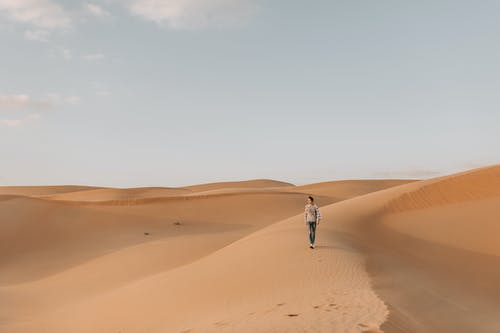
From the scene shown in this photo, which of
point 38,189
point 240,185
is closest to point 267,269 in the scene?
point 240,185

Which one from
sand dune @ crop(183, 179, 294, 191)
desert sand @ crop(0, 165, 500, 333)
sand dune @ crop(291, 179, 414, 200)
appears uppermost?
sand dune @ crop(183, 179, 294, 191)

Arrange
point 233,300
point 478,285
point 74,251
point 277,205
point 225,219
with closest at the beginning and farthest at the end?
point 233,300, point 478,285, point 74,251, point 225,219, point 277,205

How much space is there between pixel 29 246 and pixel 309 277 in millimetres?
18155

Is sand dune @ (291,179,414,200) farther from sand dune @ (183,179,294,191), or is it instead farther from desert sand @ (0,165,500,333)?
sand dune @ (183,179,294,191)

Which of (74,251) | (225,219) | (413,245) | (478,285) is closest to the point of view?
(478,285)

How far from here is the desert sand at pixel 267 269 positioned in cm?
881

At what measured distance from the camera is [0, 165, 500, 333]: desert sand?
881 cm

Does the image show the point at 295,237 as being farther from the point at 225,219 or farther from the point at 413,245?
the point at 225,219

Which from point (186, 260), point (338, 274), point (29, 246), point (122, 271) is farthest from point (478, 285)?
point (29, 246)

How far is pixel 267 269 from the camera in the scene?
41.2ft

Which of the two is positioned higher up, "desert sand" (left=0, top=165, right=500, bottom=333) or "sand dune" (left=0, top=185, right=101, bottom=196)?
"sand dune" (left=0, top=185, right=101, bottom=196)

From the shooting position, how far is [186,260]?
18.8 meters

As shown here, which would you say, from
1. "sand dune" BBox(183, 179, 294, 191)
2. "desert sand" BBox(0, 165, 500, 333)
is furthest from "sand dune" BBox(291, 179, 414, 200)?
"sand dune" BBox(183, 179, 294, 191)

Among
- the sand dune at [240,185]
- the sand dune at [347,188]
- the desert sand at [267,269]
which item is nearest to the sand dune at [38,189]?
the sand dune at [240,185]
